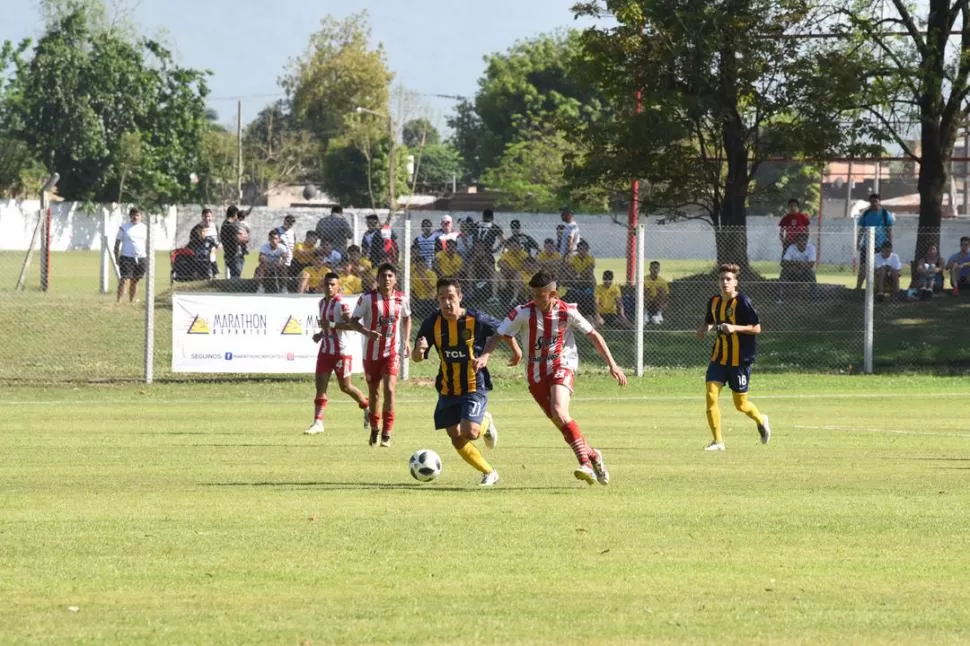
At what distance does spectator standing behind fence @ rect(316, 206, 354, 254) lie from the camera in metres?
27.6

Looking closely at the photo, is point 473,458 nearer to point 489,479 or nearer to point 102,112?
point 489,479

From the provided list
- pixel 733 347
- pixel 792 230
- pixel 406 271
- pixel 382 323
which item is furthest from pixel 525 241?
pixel 733 347

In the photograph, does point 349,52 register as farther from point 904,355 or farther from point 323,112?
point 904,355

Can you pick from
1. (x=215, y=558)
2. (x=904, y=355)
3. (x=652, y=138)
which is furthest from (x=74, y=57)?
(x=215, y=558)

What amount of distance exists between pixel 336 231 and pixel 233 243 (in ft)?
6.33

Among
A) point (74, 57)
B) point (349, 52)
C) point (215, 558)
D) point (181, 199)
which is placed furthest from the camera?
point (349, 52)

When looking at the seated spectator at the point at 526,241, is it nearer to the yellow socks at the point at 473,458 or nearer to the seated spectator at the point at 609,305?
the seated spectator at the point at 609,305

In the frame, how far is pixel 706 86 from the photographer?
30.8m

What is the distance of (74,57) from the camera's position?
2648 inches

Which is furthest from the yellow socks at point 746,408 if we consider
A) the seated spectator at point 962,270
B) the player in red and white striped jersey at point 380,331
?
the seated spectator at point 962,270

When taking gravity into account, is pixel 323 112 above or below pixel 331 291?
above

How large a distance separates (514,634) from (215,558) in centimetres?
249

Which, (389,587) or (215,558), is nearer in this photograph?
(389,587)

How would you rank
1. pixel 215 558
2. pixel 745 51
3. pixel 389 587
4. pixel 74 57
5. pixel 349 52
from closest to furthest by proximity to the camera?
pixel 389 587 → pixel 215 558 → pixel 745 51 → pixel 74 57 → pixel 349 52
